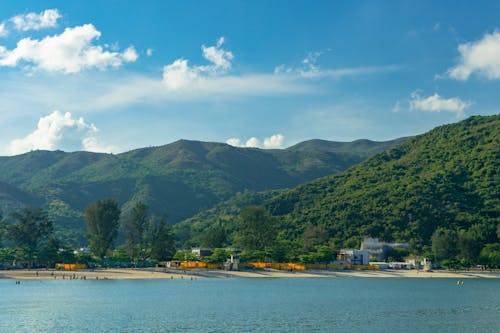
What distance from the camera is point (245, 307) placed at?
86.3 meters

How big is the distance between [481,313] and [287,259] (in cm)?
8314

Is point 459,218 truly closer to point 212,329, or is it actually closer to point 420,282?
point 420,282

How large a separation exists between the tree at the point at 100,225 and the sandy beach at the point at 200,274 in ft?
39.5

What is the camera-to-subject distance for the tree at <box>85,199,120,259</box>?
162 meters

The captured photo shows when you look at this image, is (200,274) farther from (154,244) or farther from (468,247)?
(468,247)

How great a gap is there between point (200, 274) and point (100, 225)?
32.1 metres

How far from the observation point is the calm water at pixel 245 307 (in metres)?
69.4

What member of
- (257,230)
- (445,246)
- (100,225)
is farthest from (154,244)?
(445,246)

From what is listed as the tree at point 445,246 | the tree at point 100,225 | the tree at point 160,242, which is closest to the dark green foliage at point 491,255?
the tree at point 445,246

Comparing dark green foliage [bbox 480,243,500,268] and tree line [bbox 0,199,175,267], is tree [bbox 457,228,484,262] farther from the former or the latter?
tree line [bbox 0,199,175,267]

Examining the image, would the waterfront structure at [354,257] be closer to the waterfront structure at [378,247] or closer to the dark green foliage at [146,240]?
the waterfront structure at [378,247]

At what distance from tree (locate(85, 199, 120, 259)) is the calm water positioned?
34.2m

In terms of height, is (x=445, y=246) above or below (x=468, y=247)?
above

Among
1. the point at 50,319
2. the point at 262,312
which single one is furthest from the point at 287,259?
the point at 50,319
